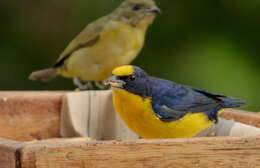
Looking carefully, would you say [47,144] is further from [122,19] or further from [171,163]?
[122,19]

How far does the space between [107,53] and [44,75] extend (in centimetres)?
77

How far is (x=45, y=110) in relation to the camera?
441cm

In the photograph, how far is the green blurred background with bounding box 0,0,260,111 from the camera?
5562 millimetres

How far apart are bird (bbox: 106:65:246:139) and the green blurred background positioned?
138 cm

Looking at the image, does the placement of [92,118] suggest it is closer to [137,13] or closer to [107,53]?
[107,53]

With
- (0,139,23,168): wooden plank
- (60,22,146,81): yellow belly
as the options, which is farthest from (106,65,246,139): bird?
(60,22,146,81): yellow belly

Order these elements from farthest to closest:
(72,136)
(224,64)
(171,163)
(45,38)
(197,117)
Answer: (45,38), (224,64), (72,136), (197,117), (171,163)

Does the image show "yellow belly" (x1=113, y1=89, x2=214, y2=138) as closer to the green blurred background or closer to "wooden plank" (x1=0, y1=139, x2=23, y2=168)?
"wooden plank" (x1=0, y1=139, x2=23, y2=168)

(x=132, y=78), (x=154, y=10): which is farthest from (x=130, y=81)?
(x=154, y=10)

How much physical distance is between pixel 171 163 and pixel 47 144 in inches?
20.0

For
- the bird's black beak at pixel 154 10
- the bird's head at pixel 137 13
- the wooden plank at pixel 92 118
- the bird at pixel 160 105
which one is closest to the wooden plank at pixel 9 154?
the bird at pixel 160 105

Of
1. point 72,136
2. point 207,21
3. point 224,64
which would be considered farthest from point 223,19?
point 72,136

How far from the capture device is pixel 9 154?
264cm

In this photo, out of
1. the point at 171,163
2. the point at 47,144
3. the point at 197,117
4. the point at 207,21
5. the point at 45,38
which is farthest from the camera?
the point at 45,38
